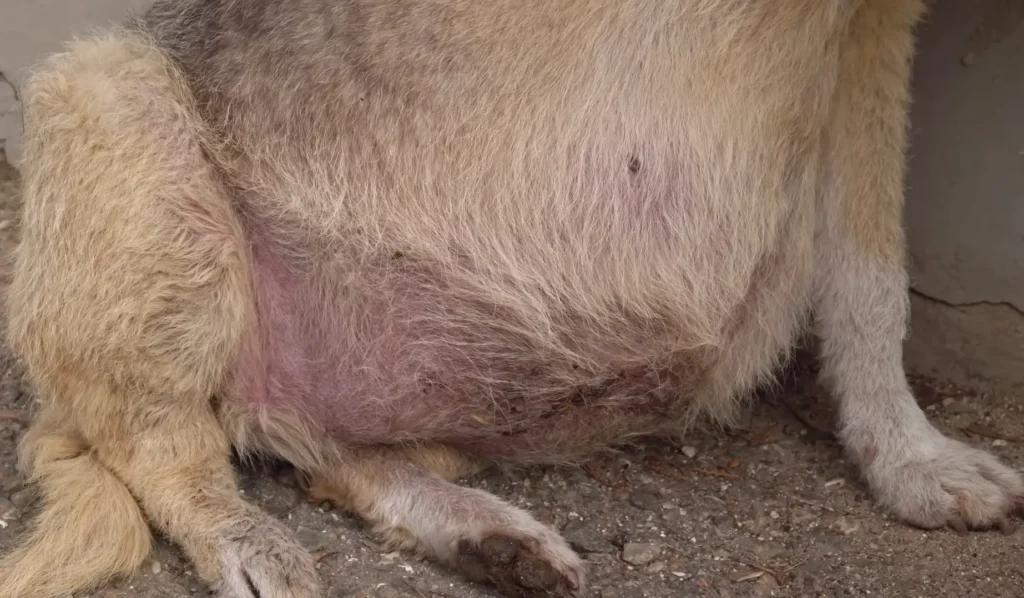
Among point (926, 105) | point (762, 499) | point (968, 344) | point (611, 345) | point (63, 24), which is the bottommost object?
point (762, 499)

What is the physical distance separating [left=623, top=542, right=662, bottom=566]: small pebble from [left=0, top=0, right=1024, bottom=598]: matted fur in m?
0.18

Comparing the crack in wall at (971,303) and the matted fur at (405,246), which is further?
the crack in wall at (971,303)

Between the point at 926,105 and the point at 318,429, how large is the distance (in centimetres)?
196

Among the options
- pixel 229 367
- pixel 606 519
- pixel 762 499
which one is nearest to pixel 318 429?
pixel 229 367

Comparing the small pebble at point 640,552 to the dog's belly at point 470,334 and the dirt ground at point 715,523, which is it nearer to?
the dirt ground at point 715,523

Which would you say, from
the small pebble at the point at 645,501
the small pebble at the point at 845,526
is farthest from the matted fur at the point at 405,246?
the small pebble at the point at 645,501

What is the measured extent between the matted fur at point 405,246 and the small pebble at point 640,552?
0.18 meters

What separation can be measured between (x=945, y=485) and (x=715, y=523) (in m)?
0.56

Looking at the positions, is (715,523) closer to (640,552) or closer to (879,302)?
(640,552)

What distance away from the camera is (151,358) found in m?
2.43

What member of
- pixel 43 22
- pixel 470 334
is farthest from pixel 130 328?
pixel 43 22

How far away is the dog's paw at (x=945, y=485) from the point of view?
8.30 ft

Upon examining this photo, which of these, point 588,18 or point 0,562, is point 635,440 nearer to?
point 588,18

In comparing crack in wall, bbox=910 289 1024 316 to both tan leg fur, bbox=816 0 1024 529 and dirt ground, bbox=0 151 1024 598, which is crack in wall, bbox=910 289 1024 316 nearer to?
dirt ground, bbox=0 151 1024 598
